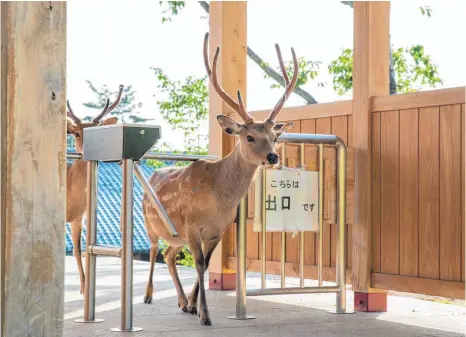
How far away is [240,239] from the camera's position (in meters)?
6.36

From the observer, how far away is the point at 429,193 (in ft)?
20.2

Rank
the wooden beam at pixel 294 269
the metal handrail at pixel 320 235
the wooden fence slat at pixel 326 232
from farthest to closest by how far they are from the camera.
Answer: the wooden fence slat at pixel 326 232, the wooden beam at pixel 294 269, the metal handrail at pixel 320 235

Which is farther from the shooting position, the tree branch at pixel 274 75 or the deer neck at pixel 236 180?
the tree branch at pixel 274 75

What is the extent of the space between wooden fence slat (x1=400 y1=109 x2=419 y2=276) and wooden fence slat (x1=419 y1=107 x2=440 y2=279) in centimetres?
4

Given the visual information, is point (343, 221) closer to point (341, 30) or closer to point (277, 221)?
point (277, 221)

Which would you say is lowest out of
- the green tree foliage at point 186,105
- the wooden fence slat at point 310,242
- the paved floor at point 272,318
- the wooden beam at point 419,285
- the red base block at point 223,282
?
the paved floor at point 272,318

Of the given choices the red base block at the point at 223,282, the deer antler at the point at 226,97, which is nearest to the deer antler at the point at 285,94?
the deer antler at the point at 226,97

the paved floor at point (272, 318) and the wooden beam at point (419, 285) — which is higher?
the wooden beam at point (419, 285)

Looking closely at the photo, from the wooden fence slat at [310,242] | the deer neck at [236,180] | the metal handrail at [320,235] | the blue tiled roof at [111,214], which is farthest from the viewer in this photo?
the blue tiled roof at [111,214]

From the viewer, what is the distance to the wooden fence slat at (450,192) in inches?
234

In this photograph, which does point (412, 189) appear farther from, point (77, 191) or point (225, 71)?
point (77, 191)

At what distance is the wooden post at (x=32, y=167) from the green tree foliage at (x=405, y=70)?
11654mm

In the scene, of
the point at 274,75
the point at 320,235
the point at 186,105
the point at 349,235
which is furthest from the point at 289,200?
the point at 186,105

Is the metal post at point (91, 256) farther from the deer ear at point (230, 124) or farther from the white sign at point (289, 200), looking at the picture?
the white sign at point (289, 200)
